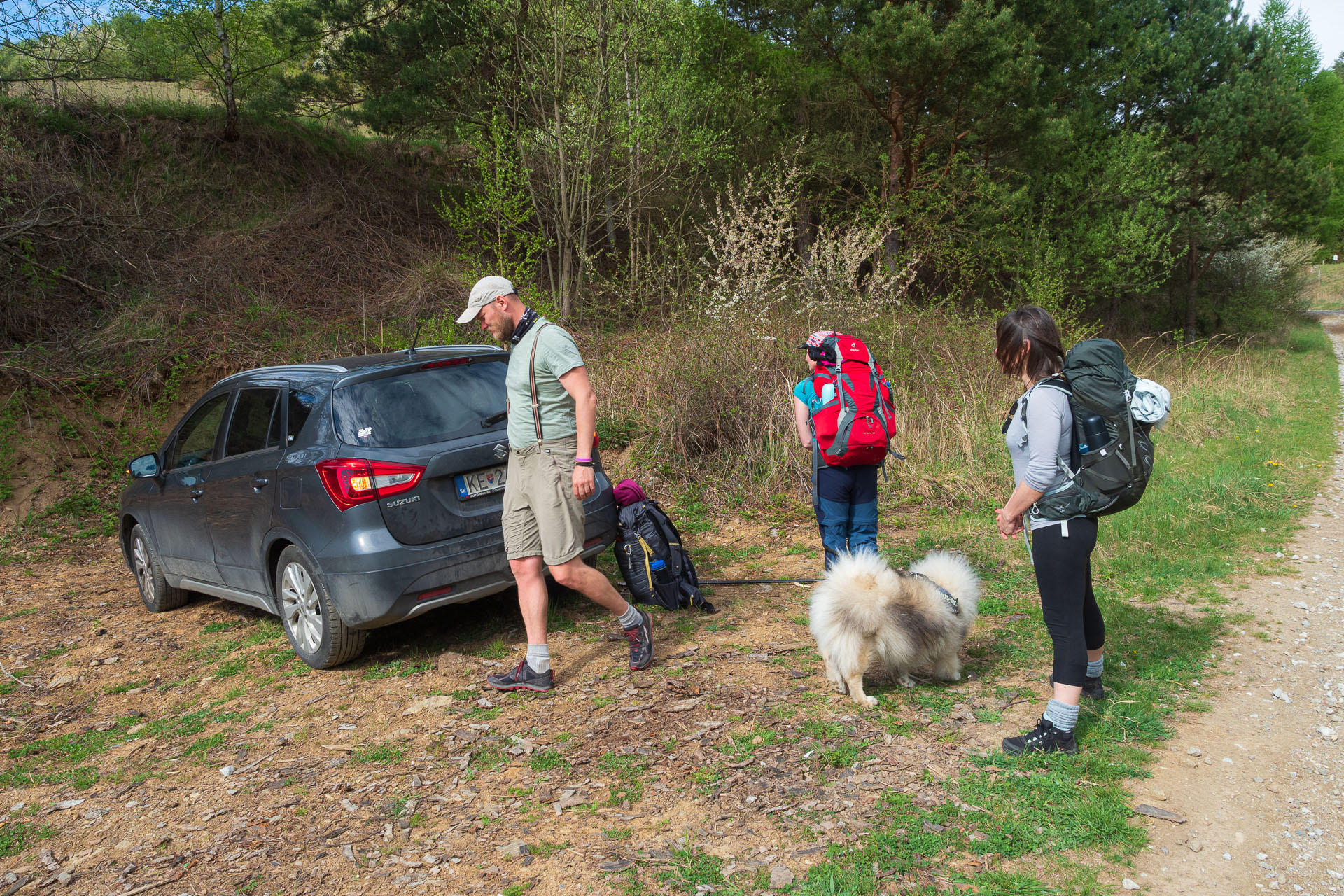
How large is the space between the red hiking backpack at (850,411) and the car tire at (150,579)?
201 inches

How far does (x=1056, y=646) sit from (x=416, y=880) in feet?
8.69

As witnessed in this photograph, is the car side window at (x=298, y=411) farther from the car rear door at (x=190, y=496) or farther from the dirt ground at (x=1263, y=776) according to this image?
the dirt ground at (x=1263, y=776)

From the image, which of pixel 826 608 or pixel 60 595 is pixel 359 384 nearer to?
pixel 826 608

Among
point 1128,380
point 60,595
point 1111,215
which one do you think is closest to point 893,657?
point 1128,380

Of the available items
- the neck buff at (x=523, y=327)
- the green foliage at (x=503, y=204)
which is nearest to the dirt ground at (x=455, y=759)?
the neck buff at (x=523, y=327)

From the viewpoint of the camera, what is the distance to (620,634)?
520 cm

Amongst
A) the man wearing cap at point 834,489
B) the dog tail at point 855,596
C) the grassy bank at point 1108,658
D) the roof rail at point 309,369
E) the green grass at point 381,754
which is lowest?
the grassy bank at point 1108,658

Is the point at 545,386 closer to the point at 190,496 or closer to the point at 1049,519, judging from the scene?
the point at 1049,519

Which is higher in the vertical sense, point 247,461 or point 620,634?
point 247,461

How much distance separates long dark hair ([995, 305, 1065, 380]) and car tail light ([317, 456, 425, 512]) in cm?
312

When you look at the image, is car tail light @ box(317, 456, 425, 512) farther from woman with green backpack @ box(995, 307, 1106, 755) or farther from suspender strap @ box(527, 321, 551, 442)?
woman with green backpack @ box(995, 307, 1106, 755)

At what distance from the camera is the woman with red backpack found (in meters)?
4.69

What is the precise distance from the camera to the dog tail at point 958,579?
13.7 ft

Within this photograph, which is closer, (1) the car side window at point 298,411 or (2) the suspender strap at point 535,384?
(2) the suspender strap at point 535,384
